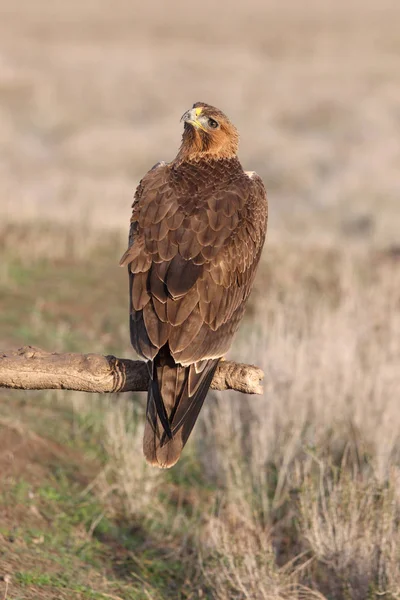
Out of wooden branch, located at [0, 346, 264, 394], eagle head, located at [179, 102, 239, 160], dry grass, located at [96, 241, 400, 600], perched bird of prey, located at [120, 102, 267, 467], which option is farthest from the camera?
eagle head, located at [179, 102, 239, 160]

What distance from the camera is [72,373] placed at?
3.84 meters

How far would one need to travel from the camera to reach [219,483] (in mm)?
6414

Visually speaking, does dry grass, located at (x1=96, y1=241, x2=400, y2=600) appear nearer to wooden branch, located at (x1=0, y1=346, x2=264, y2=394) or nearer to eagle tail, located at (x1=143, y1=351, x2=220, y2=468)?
eagle tail, located at (x1=143, y1=351, x2=220, y2=468)

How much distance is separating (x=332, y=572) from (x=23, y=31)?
5286 cm

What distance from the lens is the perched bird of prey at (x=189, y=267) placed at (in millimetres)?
3986

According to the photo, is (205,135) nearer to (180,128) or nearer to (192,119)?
(192,119)

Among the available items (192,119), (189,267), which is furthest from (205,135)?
(189,267)

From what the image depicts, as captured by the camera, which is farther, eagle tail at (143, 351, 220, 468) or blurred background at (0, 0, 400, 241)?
blurred background at (0, 0, 400, 241)

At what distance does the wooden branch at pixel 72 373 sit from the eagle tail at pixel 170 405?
14 centimetres

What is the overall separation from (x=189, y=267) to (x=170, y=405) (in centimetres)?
67

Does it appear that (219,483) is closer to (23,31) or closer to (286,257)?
(286,257)

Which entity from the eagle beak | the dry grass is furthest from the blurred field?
the eagle beak

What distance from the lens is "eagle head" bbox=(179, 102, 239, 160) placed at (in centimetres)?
505

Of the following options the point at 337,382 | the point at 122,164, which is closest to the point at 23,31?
the point at 122,164
